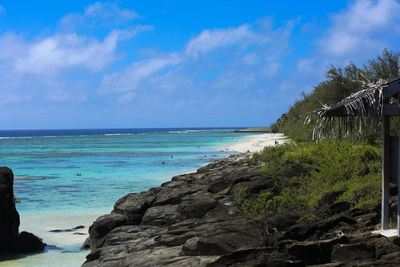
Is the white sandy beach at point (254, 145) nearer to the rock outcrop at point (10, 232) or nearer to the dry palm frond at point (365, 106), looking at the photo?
the rock outcrop at point (10, 232)

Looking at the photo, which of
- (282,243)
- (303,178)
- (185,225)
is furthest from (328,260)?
(303,178)

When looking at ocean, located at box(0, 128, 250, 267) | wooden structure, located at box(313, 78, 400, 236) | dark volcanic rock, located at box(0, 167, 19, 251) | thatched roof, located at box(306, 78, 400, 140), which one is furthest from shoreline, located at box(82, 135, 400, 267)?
dark volcanic rock, located at box(0, 167, 19, 251)

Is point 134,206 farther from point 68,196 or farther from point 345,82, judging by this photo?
point 345,82

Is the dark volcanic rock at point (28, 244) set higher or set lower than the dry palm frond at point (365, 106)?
lower

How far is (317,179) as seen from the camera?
13609mm

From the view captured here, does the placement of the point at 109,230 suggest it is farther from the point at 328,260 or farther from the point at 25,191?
the point at 25,191

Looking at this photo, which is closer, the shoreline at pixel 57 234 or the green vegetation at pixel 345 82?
the shoreline at pixel 57 234

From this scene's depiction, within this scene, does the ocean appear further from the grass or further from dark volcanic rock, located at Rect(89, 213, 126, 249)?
the grass

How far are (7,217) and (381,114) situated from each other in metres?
11.1

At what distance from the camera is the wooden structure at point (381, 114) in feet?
26.2

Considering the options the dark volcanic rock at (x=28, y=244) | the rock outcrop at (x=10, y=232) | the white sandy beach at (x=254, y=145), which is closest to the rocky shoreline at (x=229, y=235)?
the dark volcanic rock at (x=28, y=244)

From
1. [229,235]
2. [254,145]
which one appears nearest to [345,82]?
[254,145]

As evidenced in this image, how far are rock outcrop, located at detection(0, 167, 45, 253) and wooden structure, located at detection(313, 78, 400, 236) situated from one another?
29.7ft

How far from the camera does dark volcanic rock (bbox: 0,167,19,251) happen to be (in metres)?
13.5
